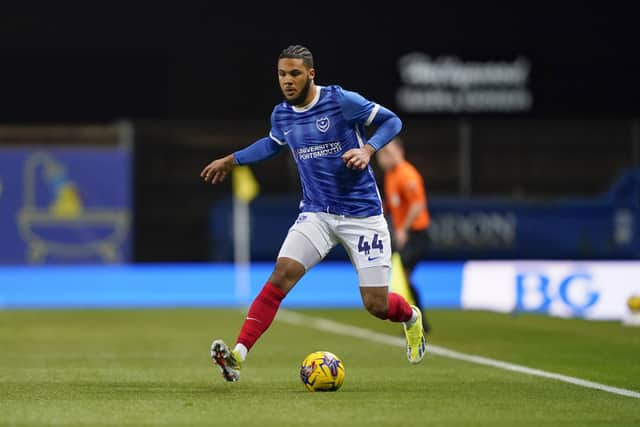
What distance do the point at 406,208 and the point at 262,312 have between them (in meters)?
5.94

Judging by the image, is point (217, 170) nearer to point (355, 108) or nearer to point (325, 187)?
point (325, 187)

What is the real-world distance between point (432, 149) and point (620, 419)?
17.8 m

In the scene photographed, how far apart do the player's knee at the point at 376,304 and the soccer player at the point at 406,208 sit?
515 centimetres

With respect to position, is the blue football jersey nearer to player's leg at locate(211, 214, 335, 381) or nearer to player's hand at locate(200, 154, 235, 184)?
player's leg at locate(211, 214, 335, 381)

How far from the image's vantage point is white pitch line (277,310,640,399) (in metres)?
9.65

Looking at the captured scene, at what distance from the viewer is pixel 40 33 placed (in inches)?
964

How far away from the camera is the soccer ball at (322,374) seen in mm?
9195

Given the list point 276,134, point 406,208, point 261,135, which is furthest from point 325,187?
point 261,135

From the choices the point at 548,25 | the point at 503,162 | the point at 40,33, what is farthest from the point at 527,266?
the point at 40,33

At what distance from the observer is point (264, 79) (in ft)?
83.8

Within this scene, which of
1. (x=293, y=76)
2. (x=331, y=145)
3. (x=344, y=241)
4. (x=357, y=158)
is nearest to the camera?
(x=357, y=158)

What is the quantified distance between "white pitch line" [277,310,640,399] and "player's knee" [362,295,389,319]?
4.62ft

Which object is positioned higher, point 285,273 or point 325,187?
point 325,187

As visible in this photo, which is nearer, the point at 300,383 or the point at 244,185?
the point at 300,383
